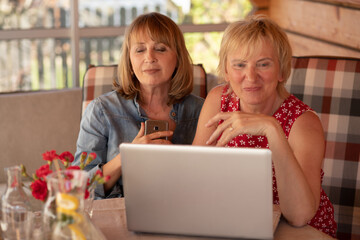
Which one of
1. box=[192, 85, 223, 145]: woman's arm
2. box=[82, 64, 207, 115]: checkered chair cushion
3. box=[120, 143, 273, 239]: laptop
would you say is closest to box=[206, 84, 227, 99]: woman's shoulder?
box=[192, 85, 223, 145]: woman's arm

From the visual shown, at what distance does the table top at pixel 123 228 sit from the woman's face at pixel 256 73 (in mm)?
389

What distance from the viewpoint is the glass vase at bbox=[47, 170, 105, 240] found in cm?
112

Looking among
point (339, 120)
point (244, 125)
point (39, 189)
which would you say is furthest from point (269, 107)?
point (39, 189)

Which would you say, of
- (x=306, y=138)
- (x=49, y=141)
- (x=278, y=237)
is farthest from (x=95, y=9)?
(x=278, y=237)

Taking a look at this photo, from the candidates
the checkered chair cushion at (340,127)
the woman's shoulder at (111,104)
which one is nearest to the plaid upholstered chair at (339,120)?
the checkered chair cushion at (340,127)

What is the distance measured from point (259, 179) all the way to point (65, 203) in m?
0.44

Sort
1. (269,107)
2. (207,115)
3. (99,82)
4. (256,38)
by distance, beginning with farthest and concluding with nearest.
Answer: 1. (99,82)
2. (207,115)
3. (269,107)
4. (256,38)

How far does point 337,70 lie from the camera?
7.65ft

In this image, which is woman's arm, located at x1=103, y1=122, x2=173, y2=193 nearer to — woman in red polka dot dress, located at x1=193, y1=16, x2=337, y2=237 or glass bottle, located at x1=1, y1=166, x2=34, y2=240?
woman in red polka dot dress, located at x1=193, y1=16, x2=337, y2=237

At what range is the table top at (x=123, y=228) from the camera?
1409mm

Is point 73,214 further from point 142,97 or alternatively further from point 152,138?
point 142,97

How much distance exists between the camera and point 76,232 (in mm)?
1152

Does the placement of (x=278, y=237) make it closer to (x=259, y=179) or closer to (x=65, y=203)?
(x=259, y=179)

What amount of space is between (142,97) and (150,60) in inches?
7.8
